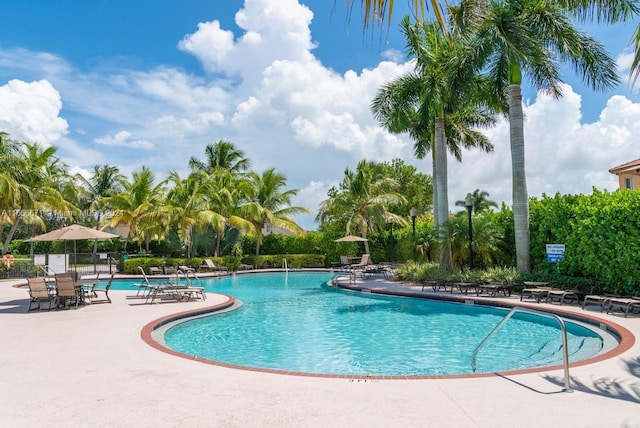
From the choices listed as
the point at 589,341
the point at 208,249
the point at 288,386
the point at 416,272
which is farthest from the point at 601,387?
the point at 208,249

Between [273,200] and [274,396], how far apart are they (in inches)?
1168

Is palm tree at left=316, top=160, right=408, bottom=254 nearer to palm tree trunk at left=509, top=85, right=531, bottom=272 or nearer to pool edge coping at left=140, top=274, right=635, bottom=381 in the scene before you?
pool edge coping at left=140, top=274, right=635, bottom=381

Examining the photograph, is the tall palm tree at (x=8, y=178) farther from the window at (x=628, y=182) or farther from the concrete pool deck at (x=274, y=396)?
the window at (x=628, y=182)

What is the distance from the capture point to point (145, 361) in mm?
6812

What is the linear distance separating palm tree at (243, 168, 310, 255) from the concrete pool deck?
25859 millimetres

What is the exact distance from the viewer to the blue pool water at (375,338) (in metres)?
8.16

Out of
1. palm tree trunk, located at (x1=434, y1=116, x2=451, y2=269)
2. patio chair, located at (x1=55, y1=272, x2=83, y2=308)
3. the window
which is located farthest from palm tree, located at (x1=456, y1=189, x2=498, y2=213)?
patio chair, located at (x1=55, y1=272, x2=83, y2=308)

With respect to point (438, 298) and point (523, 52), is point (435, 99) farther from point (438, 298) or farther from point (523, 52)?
point (438, 298)

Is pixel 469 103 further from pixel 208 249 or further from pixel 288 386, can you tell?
pixel 208 249

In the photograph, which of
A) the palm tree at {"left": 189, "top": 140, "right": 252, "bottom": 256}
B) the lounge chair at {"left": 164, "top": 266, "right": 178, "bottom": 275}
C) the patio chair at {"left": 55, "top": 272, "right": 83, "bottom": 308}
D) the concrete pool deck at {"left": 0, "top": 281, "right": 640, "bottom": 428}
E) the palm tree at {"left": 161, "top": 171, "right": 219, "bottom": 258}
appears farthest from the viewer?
the palm tree at {"left": 189, "top": 140, "right": 252, "bottom": 256}

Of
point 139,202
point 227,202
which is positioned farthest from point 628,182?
point 139,202

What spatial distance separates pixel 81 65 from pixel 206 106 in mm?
5688

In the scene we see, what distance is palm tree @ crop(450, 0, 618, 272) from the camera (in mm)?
14906

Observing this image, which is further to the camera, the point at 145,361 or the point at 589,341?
the point at 589,341
